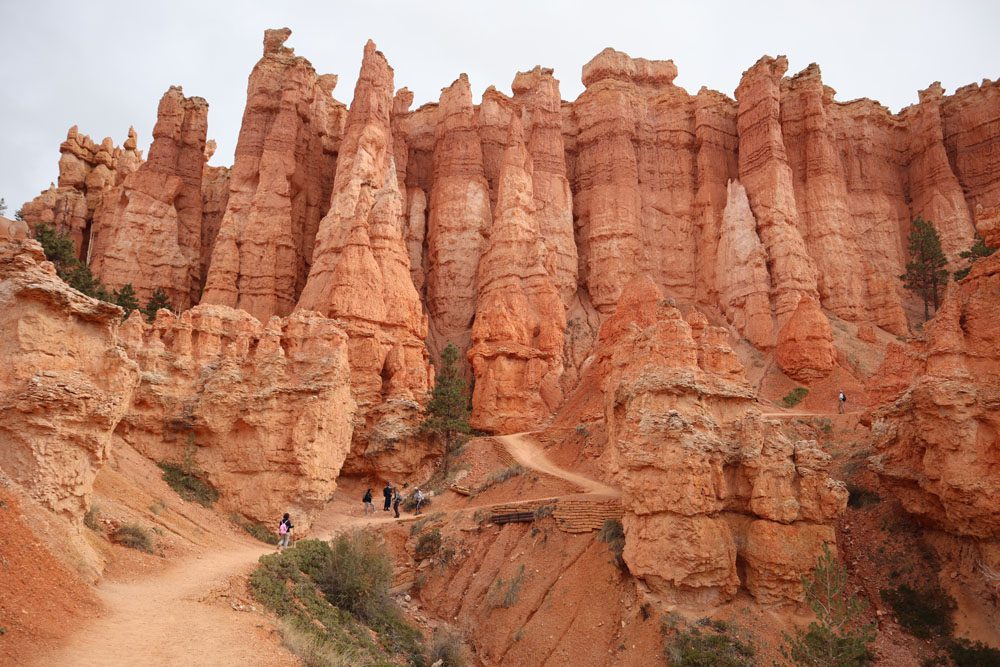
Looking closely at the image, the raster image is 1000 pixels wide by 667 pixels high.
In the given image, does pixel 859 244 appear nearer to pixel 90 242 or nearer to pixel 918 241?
pixel 918 241

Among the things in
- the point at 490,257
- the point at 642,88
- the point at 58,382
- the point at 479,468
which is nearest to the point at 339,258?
the point at 490,257

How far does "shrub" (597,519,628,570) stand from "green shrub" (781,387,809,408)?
21.8 meters

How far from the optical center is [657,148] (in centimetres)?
5628

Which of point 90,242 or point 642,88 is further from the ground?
point 642,88

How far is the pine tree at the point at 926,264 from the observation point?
45.3 m

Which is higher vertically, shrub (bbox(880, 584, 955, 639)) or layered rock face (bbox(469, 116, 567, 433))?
layered rock face (bbox(469, 116, 567, 433))

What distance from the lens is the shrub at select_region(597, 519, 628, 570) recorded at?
17603 millimetres

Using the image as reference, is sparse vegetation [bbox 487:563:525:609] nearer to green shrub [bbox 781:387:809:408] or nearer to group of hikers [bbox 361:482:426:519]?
group of hikers [bbox 361:482:426:519]

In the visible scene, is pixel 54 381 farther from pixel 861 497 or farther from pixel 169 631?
pixel 861 497

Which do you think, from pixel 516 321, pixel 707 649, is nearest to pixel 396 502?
pixel 707 649

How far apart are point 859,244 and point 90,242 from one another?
60.8m

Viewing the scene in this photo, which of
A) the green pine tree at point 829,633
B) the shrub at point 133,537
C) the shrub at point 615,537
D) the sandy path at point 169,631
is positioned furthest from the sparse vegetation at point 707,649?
the shrub at point 133,537

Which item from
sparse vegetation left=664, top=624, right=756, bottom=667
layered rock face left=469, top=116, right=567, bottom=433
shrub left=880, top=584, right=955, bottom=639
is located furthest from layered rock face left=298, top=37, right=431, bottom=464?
shrub left=880, top=584, right=955, bottom=639

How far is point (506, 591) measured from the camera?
746 inches
